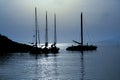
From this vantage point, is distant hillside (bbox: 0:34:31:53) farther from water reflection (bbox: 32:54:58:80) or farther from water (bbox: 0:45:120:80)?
water (bbox: 0:45:120:80)

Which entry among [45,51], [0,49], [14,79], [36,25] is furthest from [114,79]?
[0,49]

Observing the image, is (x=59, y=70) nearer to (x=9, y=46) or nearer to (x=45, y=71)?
(x=45, y=71)

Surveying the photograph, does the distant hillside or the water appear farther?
the distant hillside

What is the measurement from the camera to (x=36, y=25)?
357 feet

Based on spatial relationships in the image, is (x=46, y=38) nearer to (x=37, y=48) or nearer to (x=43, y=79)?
(x=37, y=48)

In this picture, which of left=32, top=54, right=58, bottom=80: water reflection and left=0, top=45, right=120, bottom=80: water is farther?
left=32, top=54, right=58, bottom=80: water reflection

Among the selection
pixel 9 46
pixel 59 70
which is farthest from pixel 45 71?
pixel 9 46

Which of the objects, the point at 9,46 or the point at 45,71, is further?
the point at 9,46

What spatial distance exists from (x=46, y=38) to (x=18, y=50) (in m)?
34.3

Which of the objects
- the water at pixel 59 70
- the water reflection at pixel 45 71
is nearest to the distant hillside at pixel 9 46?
the water reflection at pixel 45 71

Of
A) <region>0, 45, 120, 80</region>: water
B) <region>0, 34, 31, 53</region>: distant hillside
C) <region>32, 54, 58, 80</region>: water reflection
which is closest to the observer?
<region>0, 45, 120, 80</region>: water

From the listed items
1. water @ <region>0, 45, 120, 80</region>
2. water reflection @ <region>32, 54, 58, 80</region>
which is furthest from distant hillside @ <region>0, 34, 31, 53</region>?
water @ <region>0, 45, 120, 80</region>

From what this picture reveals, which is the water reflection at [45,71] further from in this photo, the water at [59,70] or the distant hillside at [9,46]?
the distant hillside at [9,46]

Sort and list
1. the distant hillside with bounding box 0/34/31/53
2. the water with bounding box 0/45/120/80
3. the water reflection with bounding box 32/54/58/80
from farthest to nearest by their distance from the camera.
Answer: the distant hillside with bounding box 0/34/31/53 < the water reflection with bounding box 32/54/58/80 < the water with bounding box 0/45/120/80
